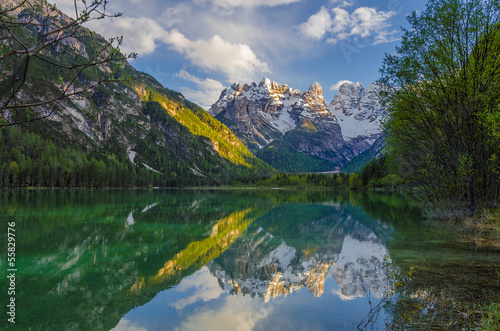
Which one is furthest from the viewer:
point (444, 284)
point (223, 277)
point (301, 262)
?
point (301, 262)

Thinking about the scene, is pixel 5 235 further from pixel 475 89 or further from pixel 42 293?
pixel 475 89

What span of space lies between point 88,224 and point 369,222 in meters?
30.3

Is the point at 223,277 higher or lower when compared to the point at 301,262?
lower

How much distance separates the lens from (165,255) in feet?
63.4

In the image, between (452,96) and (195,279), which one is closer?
(195,279)

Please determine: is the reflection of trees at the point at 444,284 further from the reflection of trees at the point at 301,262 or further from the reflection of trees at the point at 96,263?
the reflection of trees at the point at 96,263

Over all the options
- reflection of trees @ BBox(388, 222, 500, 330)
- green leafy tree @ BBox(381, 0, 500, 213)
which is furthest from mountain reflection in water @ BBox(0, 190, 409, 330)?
green leafy tree @ BBox(381, 0, 500, 213)

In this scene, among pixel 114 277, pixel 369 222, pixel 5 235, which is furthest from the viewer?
pixel 369 222

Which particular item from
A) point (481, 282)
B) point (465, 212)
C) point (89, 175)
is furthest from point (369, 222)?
point (89, 175)

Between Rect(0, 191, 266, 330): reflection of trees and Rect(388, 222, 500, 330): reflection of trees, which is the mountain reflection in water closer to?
Rect(0, 191, 266, 330): reflection of trees

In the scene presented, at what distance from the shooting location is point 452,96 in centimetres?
2230

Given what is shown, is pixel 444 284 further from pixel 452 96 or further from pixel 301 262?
pixel 452 96

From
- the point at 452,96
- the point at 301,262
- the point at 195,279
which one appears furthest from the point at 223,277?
the point at 452,96

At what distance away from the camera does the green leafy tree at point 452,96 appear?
20.9 metres
